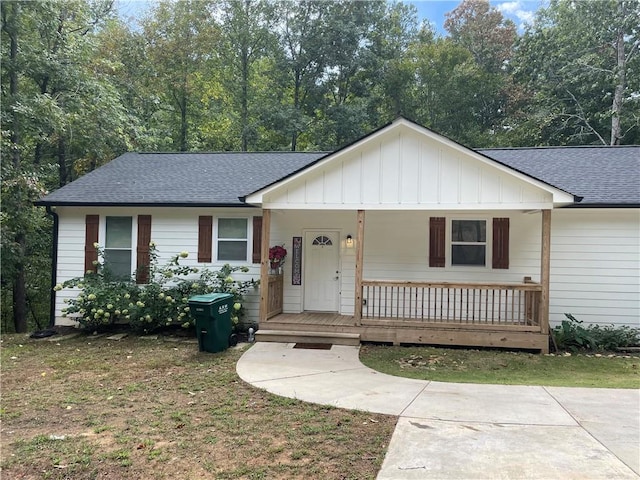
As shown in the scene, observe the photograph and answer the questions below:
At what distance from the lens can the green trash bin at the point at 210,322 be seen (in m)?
7.01

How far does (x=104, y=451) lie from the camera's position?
3.49 m

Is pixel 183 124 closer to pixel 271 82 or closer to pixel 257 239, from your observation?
pixel 271 82

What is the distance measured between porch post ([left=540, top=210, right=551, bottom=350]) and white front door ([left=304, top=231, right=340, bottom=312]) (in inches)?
159

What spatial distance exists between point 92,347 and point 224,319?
2.60 meters

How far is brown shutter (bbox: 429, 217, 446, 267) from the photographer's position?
878cm

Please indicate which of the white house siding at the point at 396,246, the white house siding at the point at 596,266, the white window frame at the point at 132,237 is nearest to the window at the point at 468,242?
the white house siding at the point at 396,246

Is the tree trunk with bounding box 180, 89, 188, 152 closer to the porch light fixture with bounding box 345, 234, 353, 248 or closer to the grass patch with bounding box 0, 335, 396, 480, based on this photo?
the porch light fixture with bounding box 345, 234, 353, 248

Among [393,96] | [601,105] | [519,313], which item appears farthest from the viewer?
[393,96]

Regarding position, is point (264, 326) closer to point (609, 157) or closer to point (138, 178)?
point (138, 178)

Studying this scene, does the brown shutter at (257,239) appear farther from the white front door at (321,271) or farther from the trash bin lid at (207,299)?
the trash bin lid at (207,299)

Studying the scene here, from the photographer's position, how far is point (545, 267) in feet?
23.5

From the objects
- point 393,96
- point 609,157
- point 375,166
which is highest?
point 393,96

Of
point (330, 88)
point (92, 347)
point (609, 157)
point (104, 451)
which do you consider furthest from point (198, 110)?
point (104, 451)

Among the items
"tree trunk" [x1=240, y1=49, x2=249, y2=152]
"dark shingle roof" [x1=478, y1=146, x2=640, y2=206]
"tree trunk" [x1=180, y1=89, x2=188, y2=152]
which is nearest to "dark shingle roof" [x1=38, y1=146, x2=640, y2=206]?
"dark shingle roof" [x1=478, y1=146, x2=640, y2=206]
